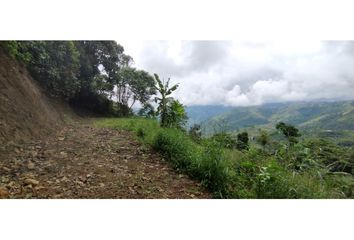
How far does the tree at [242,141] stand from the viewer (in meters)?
3.75

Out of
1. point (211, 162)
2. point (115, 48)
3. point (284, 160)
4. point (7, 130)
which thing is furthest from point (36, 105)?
point (115, 48)

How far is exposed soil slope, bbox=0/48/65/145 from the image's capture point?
4.10 meters

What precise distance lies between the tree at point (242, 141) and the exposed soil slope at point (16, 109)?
328 centimetres

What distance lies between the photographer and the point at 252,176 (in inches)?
126

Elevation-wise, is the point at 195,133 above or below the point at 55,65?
below

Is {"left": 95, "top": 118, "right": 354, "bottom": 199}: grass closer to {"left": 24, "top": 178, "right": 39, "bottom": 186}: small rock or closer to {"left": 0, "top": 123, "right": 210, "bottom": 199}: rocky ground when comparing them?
{"left": 0, "top": 123, "right": 210, "bottom": 199}: rocky ground

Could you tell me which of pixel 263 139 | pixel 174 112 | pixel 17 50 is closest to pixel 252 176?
pixel 263 139

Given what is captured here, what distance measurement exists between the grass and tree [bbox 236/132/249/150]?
108 millimetres

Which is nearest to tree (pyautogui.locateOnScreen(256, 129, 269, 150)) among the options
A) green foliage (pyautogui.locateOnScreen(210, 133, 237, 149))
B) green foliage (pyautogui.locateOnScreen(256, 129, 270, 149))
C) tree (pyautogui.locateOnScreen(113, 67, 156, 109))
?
green foliage (pyautogui.locateOnScreen(256, 129, 270, 149))

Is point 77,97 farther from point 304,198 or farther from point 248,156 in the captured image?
point 304,198

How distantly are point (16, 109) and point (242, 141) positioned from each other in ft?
12.5

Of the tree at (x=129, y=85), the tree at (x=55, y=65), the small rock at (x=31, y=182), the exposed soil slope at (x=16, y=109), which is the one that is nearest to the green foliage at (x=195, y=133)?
the small rock at (x=31, y=182)

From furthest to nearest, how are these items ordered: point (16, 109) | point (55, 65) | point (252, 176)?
point (55, 65) < point (16, 109) < point (252, 176)

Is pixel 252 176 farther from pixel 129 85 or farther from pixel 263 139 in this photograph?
pixel 129 85
